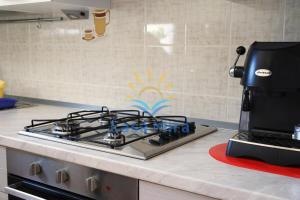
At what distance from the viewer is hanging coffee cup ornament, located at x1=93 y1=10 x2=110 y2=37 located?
1.75 m

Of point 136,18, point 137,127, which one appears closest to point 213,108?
point 137,127

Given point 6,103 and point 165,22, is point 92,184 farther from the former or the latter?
point 6,103

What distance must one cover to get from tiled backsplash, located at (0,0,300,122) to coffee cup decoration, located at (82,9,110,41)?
32mm

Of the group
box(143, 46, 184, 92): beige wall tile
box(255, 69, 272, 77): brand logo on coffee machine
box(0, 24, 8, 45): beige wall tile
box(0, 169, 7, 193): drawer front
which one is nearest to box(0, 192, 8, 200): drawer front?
box(0, 169, 7, 193): drawer front

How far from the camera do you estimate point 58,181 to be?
1.19 meters

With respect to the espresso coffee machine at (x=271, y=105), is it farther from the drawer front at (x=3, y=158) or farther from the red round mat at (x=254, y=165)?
the drawer front at (x=3, y=158)

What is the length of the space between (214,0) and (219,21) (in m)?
0.09

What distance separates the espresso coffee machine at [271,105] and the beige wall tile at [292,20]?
0.26 meters

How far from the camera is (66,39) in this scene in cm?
193

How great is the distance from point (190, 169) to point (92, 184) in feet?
1.09

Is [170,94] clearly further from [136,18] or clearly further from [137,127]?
[136,18]

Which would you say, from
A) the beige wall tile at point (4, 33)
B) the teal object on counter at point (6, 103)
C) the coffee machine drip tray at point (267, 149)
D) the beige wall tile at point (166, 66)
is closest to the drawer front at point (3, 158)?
the teal object on counter at point (6, 103)

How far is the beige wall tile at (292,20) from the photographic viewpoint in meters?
1.26

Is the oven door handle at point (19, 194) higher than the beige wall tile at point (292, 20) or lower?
lower
